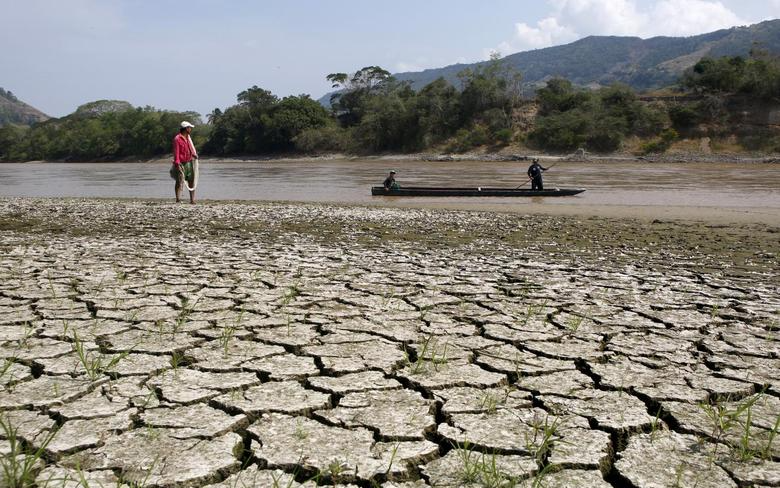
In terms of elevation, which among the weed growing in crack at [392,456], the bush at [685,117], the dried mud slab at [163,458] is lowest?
the weed growing in crack at [392,456]

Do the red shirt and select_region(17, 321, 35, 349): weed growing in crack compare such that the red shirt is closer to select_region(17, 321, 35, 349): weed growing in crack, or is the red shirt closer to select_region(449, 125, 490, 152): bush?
select_region(17, 321, 35, 349): weed growing in crack

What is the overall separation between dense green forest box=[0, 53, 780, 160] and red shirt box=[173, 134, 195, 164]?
36100 millimetres

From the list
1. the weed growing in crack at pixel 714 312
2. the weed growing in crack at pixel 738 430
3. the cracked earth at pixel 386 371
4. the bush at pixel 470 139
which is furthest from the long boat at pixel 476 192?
the bush at pixel 470 139

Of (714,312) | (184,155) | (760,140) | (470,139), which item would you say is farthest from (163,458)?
(470,139)

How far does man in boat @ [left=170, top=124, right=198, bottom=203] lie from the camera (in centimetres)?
1036

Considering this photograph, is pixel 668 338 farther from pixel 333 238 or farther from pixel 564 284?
pixel 333 238

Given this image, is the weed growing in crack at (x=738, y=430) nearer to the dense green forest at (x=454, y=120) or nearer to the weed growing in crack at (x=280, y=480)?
the weed growing in crack at (x=280, y=480)

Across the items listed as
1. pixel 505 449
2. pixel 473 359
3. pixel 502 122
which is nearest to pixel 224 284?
pixel 473 359

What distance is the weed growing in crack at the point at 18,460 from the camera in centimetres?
187

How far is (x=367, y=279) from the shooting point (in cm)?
501

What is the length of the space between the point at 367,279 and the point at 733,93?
48.8m

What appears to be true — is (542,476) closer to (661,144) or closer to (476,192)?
(476,192)

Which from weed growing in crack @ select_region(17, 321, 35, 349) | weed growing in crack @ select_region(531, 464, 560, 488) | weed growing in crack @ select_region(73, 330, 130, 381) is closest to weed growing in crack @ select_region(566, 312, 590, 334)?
weed growing in crack @ select_region(531, 464, 560, 488)

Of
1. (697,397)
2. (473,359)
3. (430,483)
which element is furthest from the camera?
(473,359)
